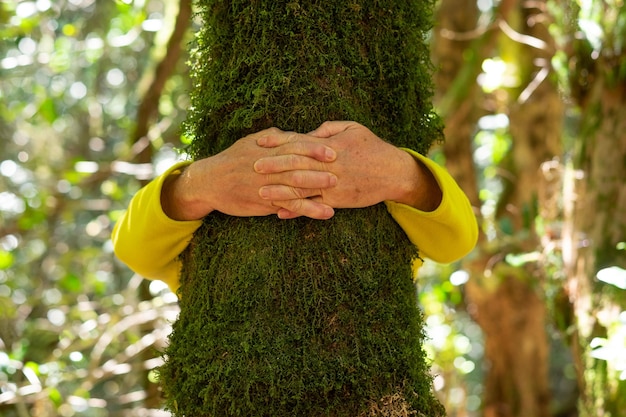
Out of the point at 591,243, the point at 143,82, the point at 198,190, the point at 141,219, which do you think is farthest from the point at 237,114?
the point at 143,82

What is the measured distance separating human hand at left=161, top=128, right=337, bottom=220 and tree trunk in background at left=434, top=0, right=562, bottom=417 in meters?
3.45

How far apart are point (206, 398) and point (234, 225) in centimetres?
39

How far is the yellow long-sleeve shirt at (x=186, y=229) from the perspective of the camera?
1653mm

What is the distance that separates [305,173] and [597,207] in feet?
6.70

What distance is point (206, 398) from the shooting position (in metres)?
1.47

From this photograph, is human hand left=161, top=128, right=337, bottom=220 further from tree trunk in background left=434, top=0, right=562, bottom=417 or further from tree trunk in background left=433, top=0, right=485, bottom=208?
tree trunk in background left=433, top=0, right=485, bottom=208

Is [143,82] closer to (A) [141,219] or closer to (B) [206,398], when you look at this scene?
(A) [141,219]

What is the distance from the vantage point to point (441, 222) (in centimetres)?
167

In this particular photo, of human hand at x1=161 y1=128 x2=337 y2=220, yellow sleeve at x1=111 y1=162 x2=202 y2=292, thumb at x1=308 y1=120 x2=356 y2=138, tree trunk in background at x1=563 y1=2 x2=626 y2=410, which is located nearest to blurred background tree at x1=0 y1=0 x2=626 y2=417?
tree trunk in background at x1=563 y1=2 x2=626 y2=410

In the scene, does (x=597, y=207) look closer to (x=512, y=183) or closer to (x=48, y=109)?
(x=512, y=183)

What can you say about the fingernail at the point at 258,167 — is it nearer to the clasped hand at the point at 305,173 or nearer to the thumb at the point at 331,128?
the clasped hand at the point at 305,173

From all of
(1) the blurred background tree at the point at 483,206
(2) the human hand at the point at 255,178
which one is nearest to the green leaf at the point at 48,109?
(1) the blurred background tree at the point at 483,206

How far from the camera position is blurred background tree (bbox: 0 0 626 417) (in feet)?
9.94

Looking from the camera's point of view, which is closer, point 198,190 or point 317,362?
point 317,362
